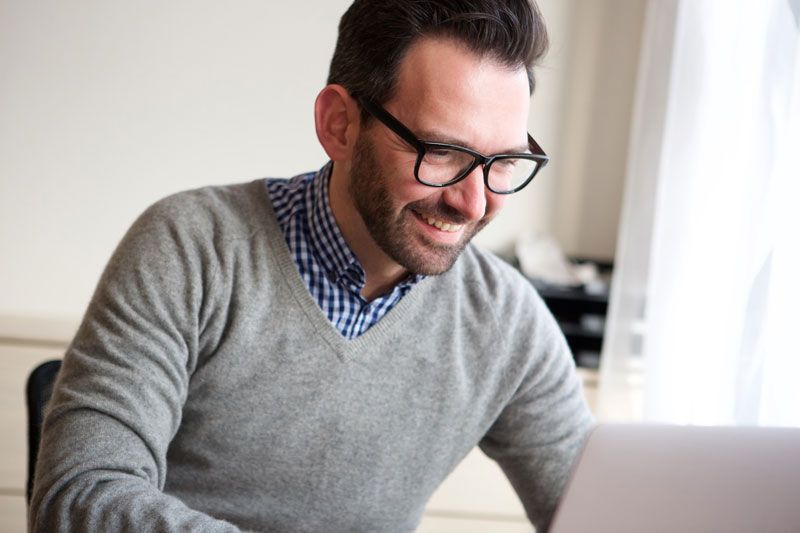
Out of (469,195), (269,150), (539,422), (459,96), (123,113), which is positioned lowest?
(539,422)

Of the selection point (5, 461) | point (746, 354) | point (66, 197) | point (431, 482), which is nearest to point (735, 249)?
point (746, 354)

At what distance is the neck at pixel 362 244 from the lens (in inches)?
49.9

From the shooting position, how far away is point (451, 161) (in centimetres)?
112

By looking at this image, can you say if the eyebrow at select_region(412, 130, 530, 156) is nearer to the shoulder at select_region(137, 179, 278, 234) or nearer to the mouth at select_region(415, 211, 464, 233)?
the mouth at select_region(415, 211, 464, 233)

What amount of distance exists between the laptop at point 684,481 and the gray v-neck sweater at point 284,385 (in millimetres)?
470

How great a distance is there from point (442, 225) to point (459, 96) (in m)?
0.16

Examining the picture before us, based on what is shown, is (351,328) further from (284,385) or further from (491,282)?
(491,282)

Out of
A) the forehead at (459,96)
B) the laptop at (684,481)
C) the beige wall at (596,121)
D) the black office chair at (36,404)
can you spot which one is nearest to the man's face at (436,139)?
the forehead at (459,96)

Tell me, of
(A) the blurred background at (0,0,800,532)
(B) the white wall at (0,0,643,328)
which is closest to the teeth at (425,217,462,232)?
(A) the blurred background at (0,0,800,532)

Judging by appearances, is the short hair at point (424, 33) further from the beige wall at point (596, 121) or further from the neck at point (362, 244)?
the beige wall at point (596, 121)

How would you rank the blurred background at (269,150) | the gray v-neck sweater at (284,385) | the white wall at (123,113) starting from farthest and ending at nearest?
the white wall at (123,113), the blurred background at (269,150), the gray v-neck sweater at (284,385)

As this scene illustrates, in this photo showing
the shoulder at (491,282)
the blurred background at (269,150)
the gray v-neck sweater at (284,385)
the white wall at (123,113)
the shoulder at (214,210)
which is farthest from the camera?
the white wall at (123,113)

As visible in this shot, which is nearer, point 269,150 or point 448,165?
point 448,165

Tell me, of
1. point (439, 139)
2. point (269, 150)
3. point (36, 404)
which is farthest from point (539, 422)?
point (269, 150)
